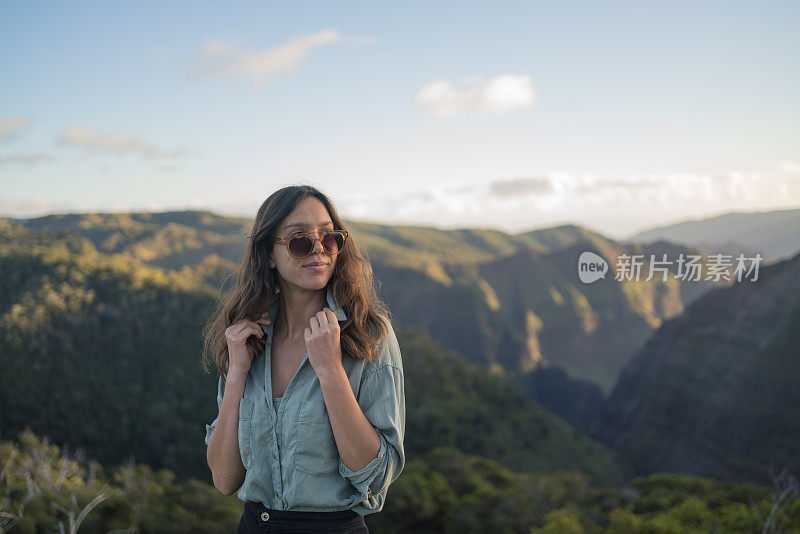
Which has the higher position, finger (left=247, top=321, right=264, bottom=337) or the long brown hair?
the long brown hair

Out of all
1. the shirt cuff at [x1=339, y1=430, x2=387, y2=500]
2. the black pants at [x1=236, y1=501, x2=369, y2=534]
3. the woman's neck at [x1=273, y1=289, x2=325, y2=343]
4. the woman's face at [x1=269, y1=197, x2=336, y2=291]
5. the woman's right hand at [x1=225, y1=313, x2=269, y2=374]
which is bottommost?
the black pants at [x1=236, y1=501, x2=369, y2=534]

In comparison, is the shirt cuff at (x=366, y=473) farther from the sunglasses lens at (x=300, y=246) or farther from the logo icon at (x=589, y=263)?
the logo icon at (x=589, y=263)

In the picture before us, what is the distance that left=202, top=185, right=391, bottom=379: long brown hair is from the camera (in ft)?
7.69

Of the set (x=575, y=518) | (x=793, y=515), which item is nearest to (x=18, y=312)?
(x=575, y=518)

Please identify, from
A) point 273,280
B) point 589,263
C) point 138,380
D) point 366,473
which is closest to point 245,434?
point 366,473

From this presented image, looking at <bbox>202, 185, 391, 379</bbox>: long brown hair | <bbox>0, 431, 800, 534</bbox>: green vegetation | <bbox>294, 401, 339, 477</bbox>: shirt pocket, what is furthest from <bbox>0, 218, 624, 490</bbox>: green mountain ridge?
<bbox>294, 401, 339, 477</bbox>: shirt pocket

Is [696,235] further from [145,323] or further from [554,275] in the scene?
[145,323]

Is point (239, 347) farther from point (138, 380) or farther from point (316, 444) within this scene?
point (138, 380)

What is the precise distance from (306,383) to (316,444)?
232 millimetres

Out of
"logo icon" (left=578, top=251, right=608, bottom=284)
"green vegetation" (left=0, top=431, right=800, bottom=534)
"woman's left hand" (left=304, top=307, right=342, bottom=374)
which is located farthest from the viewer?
"logo icon" (left=578, top=251, right=608, bottom=284)

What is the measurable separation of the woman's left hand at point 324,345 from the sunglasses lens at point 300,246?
0.35m

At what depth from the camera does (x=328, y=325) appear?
2.06m

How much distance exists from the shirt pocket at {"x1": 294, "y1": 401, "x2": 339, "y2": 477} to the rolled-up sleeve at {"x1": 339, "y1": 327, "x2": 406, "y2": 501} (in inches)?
2.3

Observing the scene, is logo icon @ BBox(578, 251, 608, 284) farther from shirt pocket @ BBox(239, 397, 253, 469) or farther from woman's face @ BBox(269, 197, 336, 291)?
shirt pocket @ BBox(239, 397, 253, 469)
